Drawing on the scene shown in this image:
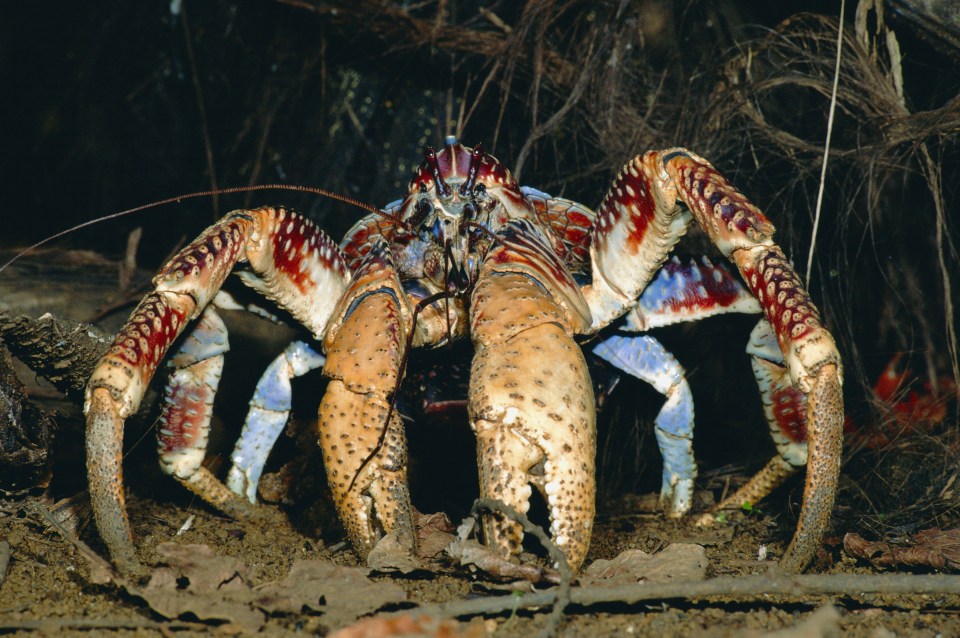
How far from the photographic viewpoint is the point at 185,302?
2141 mm

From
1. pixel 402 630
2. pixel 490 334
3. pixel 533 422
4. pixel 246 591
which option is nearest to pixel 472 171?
pixel 490 334

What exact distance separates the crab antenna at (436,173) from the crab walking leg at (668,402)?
0.81m

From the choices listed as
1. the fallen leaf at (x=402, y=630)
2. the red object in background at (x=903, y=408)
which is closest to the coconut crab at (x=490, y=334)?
the fallen leaf at (x=402, y=630)

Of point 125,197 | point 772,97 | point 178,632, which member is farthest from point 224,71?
point 178,632

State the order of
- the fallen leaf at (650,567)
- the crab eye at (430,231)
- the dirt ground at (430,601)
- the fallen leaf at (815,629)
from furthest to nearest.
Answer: the crab eye at (430,231) < the fallen leaf at (650,567) < the dirt ground at (430,601) < the fallen leaf at (815,629)

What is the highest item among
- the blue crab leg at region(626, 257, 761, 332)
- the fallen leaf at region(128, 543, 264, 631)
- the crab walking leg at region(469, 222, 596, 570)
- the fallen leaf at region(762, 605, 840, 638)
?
the blue crab leg at region(626, 257, 761, 332)

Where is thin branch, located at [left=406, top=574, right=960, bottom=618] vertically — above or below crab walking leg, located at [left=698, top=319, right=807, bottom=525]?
below

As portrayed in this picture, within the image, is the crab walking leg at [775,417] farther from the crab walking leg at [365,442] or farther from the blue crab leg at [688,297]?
the crab walking leg at [365,442]

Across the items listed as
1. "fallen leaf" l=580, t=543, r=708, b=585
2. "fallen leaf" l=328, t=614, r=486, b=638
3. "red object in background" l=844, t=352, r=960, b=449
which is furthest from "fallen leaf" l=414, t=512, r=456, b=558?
"red object in background" l=844, t=352, r=960, b=449

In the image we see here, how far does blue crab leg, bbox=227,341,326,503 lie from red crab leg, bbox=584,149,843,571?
1.10 metres

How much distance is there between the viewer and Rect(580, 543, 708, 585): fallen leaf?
1.91m

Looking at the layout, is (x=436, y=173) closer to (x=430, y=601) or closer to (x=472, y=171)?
(x=472, y=171)

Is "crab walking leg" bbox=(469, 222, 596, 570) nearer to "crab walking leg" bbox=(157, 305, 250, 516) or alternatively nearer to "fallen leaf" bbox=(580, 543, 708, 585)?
"fallen leaf" bbox=(580, 543, 708, 585)

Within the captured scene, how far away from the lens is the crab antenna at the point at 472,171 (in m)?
2.58
